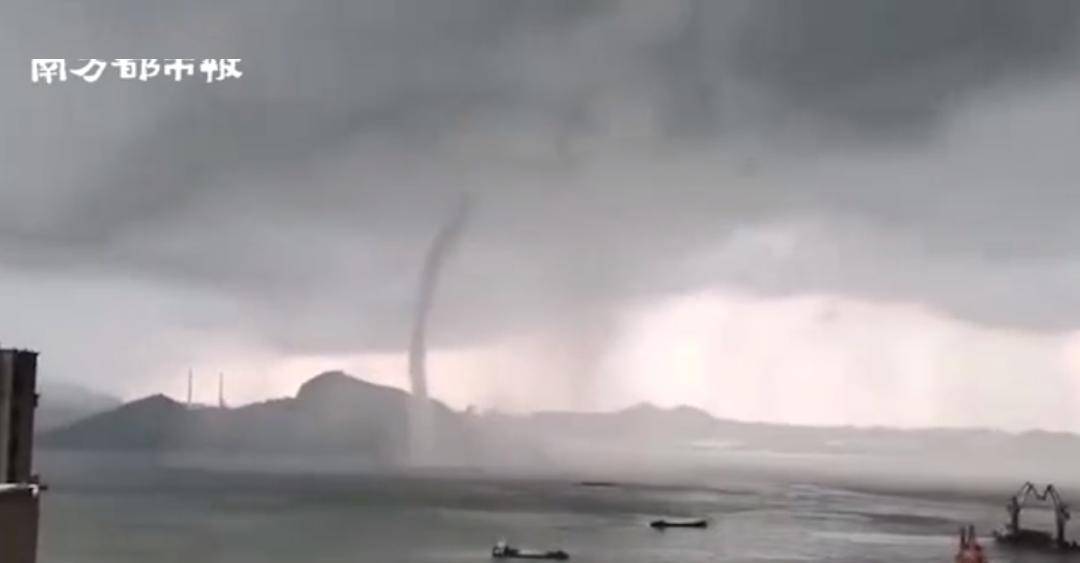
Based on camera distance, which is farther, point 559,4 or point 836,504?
point 836,504

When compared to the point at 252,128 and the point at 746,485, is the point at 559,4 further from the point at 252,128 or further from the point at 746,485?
the point at 746,485

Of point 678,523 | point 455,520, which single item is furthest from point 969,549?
point 455,520

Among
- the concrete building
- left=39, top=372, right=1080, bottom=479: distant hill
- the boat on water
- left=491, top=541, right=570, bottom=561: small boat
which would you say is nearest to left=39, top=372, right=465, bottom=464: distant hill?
left=39, top=372, right=1080, bottom=479: distant hill

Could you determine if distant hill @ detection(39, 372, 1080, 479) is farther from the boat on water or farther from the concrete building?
the concrete building

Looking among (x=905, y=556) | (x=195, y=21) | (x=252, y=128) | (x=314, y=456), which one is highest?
(x=195, y=21)

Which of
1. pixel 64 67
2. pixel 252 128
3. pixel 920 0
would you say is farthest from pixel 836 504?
pixel 64 67

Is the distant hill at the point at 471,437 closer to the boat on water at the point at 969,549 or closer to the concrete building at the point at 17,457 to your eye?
the boat on water at the point at 969,549
